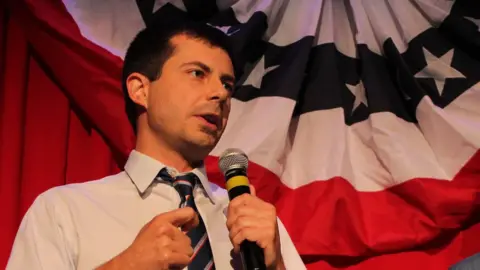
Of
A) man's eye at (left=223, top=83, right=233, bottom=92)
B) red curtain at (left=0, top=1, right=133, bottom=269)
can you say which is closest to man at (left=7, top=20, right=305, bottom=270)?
man's eye at (left=223, top=83, right=233, bottom=92)

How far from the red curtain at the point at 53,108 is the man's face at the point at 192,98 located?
295 millimetres

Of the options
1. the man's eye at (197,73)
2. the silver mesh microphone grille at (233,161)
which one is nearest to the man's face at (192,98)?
the man's eye at (197,73)

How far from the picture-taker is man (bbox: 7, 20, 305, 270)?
0.82 meters

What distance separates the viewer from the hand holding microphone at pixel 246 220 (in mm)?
791

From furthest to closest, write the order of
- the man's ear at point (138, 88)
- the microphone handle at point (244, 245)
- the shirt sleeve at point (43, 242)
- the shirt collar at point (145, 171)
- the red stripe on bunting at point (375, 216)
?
the red stripe on bunting at point (375, 216) < the man's ear at point (138, 88) < the shirt collar at point (145, 171) < the shirt sleeve at point (43, 242) < the microphone handle at point (244, 245)

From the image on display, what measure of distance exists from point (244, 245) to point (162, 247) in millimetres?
106

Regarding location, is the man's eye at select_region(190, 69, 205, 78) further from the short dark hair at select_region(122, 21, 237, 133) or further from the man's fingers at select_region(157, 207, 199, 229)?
the man's fingers at select_region(157, 207, 199, 229)

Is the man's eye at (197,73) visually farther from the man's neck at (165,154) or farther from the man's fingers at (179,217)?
the man's fingers at (179,217)

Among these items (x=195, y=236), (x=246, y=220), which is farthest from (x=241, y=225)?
(x=195, y=236)

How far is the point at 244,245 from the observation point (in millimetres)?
791

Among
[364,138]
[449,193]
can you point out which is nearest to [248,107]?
[364,138]

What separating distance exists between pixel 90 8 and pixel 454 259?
1.01m

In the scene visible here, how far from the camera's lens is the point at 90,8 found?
1470 millimetres

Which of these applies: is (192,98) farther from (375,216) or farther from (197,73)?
(375,216)
